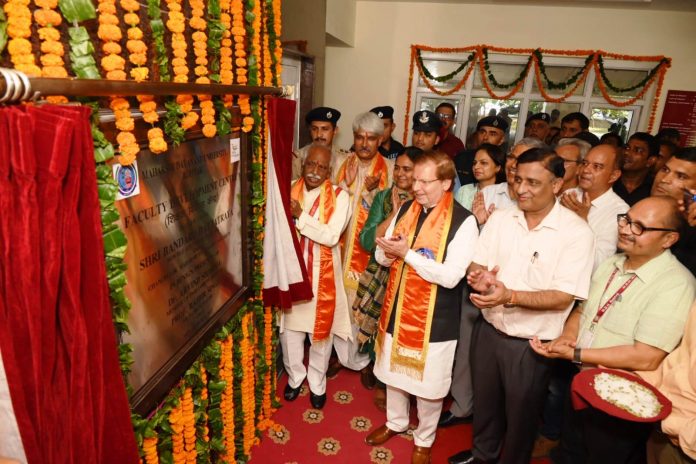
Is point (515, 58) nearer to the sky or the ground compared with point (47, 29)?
nearer to the sky

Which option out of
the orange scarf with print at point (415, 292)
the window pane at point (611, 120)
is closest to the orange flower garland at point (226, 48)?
the orange scarf with print at point (415, 292)

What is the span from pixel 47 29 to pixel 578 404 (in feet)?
7.95

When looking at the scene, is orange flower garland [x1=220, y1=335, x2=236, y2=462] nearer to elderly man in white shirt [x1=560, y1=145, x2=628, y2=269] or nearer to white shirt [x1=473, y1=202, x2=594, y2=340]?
white shirt [x1=473, y1=202, x2=594, y2=340]

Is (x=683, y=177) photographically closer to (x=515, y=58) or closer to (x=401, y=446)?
(x=401, y=446)

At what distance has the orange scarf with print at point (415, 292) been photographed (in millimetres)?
2479

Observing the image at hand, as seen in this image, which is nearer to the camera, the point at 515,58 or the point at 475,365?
the point at 475,365

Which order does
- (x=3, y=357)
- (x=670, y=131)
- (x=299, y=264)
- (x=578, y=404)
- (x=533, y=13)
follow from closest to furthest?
(x=3, y=357)
(x=578, y=404)
(x=299, y=264)
(x=670, y=131)
(x=533, y=13)

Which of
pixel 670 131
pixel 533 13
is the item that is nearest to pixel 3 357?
pixel 670 131

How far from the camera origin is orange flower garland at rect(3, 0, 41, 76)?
3.36ft

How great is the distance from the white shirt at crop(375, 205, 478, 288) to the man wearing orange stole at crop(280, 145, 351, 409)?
0.76 meters

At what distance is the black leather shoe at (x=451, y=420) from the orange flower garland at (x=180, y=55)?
2.65m

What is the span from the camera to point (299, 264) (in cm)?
279

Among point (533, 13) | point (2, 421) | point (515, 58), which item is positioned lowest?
point (2, 421)

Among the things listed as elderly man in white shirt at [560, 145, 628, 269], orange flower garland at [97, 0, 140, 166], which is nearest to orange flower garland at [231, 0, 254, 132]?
orange flower garland at [97, 0, 140, 166]
